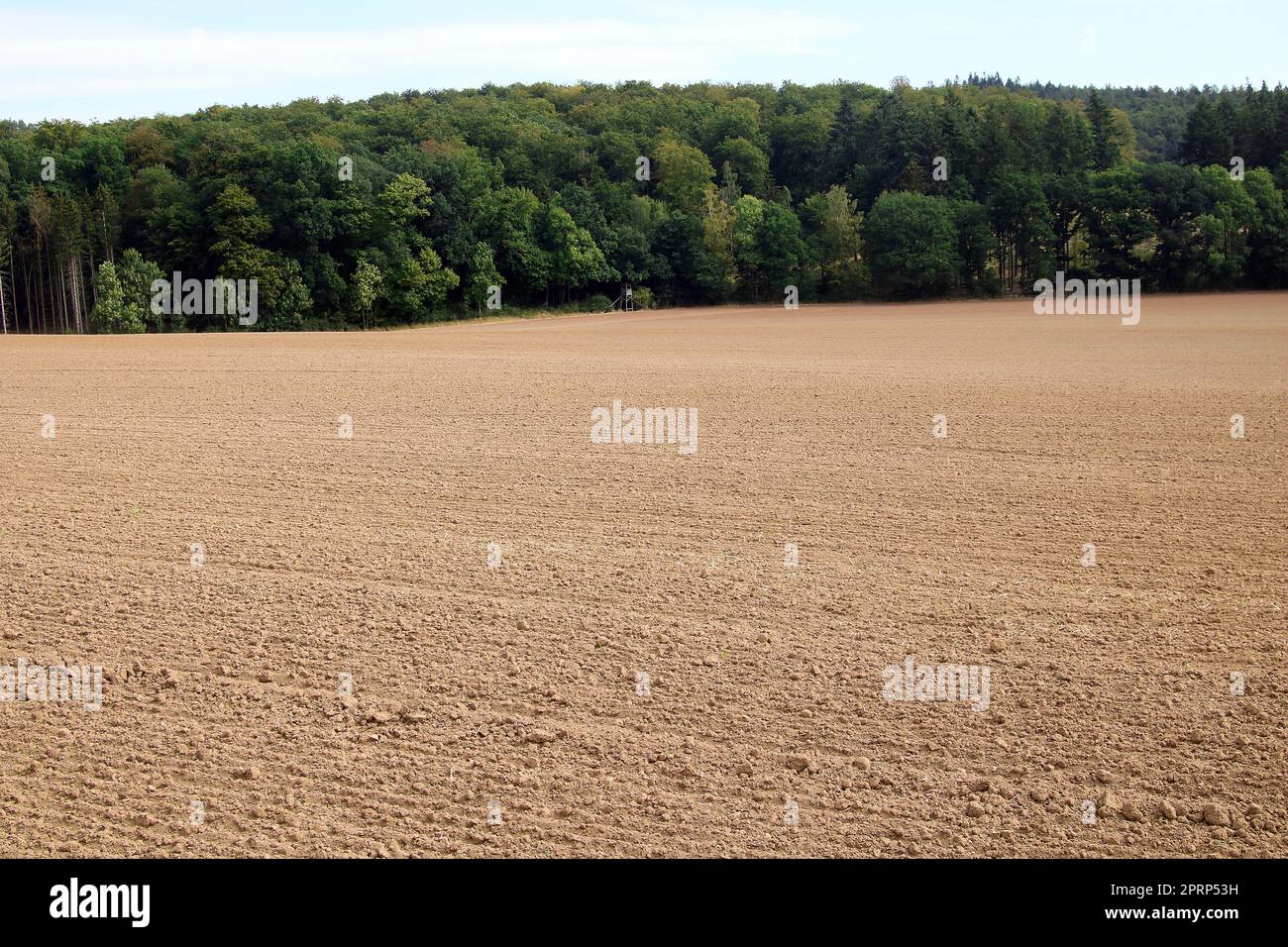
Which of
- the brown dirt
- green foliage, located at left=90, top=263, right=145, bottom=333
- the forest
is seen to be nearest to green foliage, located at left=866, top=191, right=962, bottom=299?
the forest

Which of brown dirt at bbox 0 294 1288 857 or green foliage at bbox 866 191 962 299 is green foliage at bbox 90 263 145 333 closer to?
brown dirt at bbox 0 294 1288 857

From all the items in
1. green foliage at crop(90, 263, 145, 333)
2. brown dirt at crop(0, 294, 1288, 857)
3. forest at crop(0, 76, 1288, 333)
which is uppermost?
forest at crop(0, 76, 1288, 333)

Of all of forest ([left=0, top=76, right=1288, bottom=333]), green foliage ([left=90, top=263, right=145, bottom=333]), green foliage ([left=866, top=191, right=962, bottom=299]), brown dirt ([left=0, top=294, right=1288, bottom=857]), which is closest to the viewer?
brown dirt ([left=0, top=294, right=1288, bottom=857])

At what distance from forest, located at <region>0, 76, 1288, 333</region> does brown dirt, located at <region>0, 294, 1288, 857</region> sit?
46576mm

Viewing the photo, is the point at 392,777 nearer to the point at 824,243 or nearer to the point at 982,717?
the point at 982,717

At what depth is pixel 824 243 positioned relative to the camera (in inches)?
3474

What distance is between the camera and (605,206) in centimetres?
8700

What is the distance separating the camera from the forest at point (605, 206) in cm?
6738

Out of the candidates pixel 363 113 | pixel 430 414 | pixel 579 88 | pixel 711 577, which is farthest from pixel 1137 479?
pixel 579 88

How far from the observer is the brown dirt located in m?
6.98

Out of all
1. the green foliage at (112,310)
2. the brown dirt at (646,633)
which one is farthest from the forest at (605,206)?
the brown dirt at (646,633)

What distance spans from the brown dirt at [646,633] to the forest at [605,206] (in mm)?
46576

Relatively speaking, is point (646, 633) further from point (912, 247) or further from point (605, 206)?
point (605, 206)

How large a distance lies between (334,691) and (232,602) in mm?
2808
